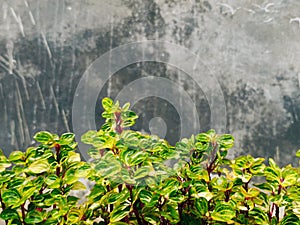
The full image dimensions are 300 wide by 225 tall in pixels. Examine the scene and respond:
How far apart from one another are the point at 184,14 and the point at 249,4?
50 cm

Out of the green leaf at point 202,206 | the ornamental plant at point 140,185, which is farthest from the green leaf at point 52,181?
the green leaf at point 202,206

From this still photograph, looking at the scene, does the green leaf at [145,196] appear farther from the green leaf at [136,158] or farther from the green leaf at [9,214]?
the green leaf at [9,214]

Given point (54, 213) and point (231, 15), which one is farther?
point (231, 15)

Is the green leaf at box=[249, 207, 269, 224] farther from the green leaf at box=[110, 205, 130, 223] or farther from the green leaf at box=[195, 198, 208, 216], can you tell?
the green leaf at box=[110, 205, 130, 223]

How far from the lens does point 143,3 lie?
3152 millimetres

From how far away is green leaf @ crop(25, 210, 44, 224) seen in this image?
1.03 meters

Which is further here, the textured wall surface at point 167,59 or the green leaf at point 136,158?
the textured wall surface at point 167,59

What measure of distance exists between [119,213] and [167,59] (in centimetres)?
230

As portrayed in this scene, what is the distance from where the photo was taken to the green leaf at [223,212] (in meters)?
1.00

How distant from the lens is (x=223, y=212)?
1.01 metres

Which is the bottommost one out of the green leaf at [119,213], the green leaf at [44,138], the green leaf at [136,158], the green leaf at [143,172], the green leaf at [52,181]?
the green leaf at [119,213]

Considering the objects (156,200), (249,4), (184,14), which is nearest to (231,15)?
(249,4)

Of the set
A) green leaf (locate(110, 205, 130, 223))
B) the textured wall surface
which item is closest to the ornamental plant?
green leaf (locate(110, 205, 130, 223))

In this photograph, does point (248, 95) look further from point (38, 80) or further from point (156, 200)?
point (156, 200)
